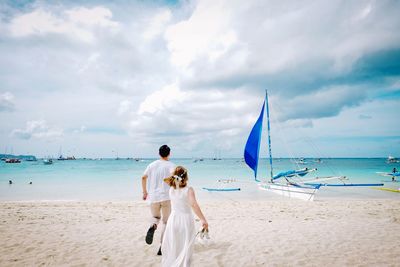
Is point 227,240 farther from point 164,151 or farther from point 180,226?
point 164,151

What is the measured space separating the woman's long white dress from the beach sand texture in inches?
48.6

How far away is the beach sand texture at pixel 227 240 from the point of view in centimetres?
512

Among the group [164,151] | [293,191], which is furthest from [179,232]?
[293,191]

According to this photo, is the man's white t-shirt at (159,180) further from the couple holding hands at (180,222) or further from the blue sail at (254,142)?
the blue sail at (254,142)

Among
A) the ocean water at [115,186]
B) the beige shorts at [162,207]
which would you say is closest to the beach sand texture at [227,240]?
the beige shorts at [162,207]

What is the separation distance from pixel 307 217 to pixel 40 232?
923cm

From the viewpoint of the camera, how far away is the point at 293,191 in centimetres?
1636

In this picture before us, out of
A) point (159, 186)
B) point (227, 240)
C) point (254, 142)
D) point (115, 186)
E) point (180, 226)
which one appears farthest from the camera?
point (115, 186)

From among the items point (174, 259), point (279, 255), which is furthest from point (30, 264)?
point (279, 255)

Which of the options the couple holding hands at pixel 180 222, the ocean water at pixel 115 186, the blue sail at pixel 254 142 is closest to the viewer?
the couple holding hands at pixel 180 222

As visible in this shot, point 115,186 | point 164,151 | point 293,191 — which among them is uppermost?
point 164,151

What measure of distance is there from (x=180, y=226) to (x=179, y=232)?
0.10 meters

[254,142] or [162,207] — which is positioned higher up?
[254,142]

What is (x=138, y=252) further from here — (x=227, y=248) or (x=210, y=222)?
(x=210, y=222)
